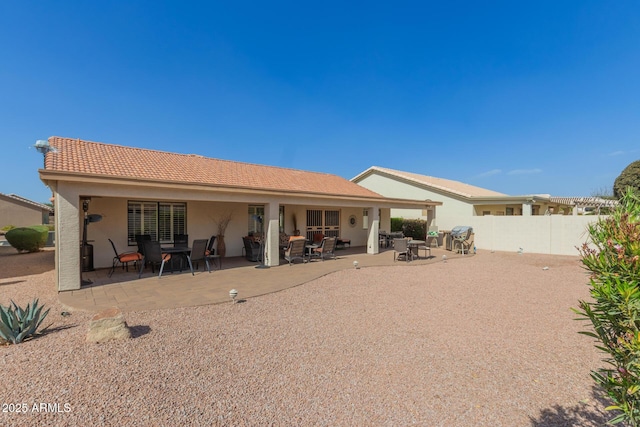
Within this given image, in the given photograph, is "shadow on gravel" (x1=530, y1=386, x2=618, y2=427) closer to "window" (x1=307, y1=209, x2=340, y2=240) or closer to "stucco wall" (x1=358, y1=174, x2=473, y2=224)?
"window" (x1=307, y1=209, x2=340, y2=240)

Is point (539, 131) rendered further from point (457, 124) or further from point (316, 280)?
point (316, 280)

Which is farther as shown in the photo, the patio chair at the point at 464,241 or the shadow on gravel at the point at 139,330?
the patio chair at the point at 464,241

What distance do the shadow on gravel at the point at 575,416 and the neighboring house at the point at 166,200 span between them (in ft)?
30.3

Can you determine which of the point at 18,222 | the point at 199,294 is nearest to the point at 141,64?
the point at 199,294

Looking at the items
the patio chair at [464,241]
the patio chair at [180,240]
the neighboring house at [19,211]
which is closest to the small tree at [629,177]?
the patio chair at [464,241]

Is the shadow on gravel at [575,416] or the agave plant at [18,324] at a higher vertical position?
the agave plant at [18,324]

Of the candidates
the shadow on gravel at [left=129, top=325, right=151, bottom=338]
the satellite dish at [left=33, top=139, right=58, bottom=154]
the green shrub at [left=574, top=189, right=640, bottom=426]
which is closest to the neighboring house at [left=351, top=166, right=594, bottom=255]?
the green shrub at [left=574, top=189, right=640, bottom=426]

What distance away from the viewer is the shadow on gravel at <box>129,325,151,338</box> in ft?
15.5

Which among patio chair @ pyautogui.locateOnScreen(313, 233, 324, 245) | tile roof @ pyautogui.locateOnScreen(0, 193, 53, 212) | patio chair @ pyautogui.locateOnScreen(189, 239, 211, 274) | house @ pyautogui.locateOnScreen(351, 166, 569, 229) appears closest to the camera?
patio chair @ pyautogui.locateOnScreen(189, 239, 211, 274)

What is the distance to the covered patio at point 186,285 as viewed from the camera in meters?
6.56

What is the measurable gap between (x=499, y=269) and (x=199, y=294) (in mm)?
11370

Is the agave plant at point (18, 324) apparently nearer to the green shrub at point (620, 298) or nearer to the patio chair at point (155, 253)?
the patio chair at point (155, 253)

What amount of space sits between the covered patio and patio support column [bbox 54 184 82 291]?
34cm

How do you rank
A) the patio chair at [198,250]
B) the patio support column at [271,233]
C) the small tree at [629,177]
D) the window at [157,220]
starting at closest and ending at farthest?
1. the patio chair at [198,250]
2. the patio support column at [271,233]
3. the window at [157,220]
4. the small tree at [629,177]
